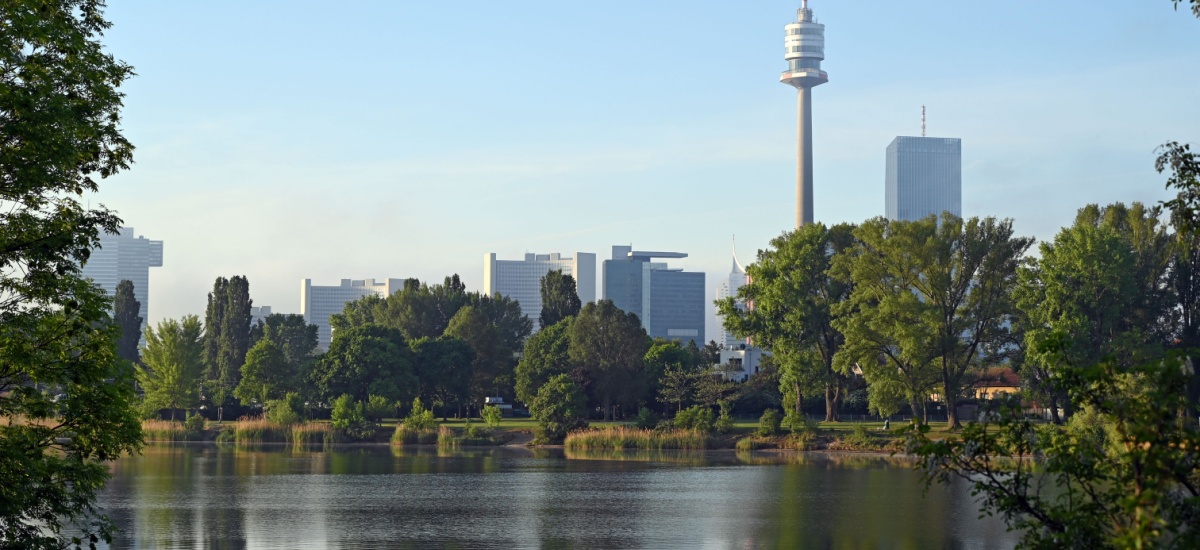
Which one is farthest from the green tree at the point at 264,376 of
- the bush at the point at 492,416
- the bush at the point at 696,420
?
the bush at the point at 696,420

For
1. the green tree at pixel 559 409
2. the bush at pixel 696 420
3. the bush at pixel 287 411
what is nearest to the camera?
the bush at pixel 696 420

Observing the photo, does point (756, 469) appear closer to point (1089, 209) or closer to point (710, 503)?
point (710, 503)

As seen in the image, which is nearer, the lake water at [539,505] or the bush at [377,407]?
the lake water at [539,505]

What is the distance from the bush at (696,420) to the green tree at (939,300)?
9353 mm

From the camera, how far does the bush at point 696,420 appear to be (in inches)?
3172

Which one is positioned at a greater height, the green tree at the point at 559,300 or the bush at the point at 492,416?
the green tree at the point at 559,300

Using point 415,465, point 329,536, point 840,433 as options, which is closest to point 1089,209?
point 840,433

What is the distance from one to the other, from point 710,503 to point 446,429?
147 feet

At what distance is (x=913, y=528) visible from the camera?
37.8 meters

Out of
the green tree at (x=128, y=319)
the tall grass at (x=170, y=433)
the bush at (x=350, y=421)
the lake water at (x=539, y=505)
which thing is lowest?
the lake water at (x=539, y=505)

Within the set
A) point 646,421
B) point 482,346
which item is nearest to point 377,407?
point 646,421

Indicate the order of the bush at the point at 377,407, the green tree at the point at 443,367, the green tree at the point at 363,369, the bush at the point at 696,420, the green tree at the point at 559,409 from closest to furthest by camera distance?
the bush at the point at 696,420 < the green tree at the point at 559,409 < the bush at the point at 377,407 < the green tree at the point at 363,369 < the green tree at the point at 443,367

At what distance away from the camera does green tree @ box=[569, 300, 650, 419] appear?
92750mm

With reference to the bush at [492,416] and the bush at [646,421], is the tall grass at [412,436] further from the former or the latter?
the bush at [646,421]
